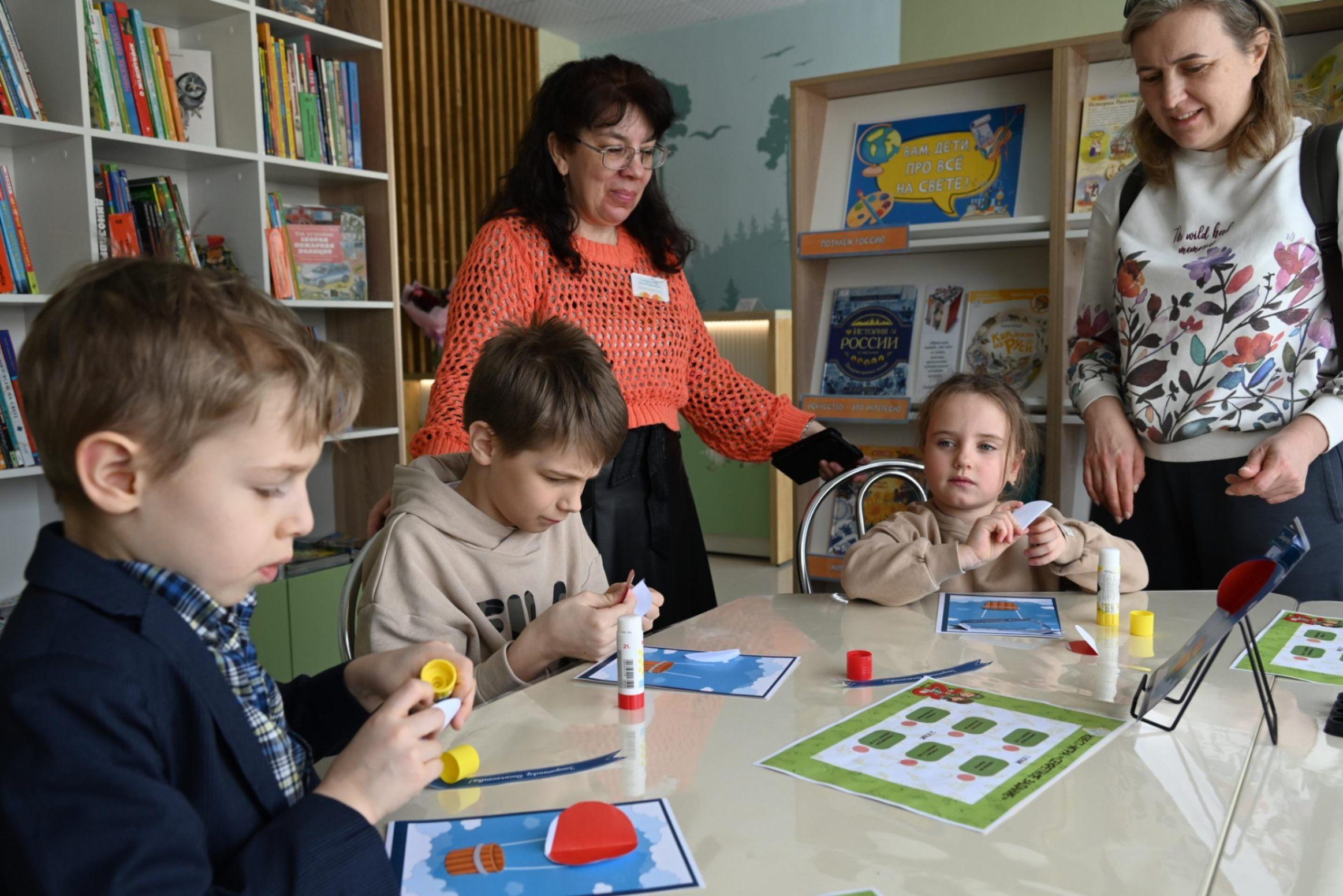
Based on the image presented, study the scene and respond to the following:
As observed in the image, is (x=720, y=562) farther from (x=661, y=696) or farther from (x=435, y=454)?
(x=661, y=696)

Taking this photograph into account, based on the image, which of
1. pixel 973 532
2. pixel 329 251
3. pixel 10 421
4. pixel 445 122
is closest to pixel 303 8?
pixel 329 251

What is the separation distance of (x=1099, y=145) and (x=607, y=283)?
1679 millimetres

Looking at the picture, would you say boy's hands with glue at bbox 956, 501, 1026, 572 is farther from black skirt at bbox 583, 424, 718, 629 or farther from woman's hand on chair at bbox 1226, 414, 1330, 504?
black skirt at bbox 583, 424, 718, 629

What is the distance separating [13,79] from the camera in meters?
2.64

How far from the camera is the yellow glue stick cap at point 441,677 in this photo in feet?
3.17

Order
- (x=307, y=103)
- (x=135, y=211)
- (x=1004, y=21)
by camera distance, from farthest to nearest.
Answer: (x=1004, y=21) → (x=307, y=103) → (x=135, y=211)

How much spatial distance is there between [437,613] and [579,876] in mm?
691

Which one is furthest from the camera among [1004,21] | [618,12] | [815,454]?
[618,12]

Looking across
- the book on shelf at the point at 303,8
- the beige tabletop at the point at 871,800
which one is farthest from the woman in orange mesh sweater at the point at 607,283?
the book on shelf at the point at 303,8

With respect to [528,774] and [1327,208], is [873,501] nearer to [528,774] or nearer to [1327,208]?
[1327,208]

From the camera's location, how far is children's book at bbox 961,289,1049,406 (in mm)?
3062

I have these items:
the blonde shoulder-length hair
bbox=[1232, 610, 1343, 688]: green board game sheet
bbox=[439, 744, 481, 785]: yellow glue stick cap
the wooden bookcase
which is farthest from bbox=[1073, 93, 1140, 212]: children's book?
bbox=[439, 744, 481, 785]: yellow glue stick cap

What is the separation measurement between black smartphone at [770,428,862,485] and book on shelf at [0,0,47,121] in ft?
6.98

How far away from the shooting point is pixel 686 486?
221 centimetres
